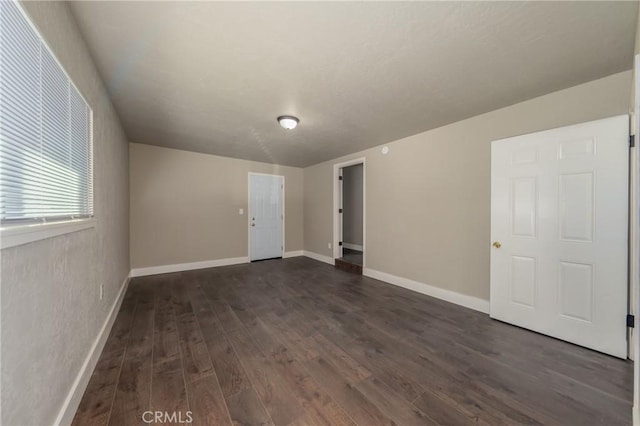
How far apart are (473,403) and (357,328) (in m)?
1.13

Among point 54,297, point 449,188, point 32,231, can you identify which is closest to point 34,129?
point 32,231

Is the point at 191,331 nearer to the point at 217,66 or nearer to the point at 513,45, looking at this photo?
the point at 217,66

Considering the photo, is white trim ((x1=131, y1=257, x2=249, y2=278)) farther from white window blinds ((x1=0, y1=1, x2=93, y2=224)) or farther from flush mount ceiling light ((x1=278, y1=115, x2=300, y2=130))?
flush mount ceiling light ((x1=278, y1=115, x2=300, y2=130))

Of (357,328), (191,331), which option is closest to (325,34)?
(357,328)

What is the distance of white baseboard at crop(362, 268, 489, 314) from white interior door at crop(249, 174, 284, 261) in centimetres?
258

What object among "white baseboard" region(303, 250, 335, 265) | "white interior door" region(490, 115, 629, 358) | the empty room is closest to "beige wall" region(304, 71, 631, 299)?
the empty room

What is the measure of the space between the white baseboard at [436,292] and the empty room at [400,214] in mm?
24

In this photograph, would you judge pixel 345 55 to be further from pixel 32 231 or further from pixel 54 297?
pixel 54 297

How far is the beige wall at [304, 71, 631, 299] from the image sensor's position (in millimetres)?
2293

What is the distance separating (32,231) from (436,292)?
12.6 feet

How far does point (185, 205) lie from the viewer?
15.3 feet

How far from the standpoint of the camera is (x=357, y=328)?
247 cm

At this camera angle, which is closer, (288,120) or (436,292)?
(288,120)

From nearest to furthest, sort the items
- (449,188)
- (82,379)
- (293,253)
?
(82,379), (449,188), (293,253)
